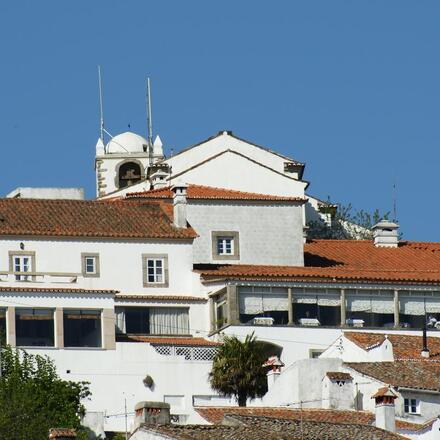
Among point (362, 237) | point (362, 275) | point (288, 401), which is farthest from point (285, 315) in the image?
point (362, 237)

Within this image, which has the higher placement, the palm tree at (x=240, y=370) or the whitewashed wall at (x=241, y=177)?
the whitewashed wall at (x=241, y=177)

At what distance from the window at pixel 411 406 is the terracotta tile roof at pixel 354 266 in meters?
20.0

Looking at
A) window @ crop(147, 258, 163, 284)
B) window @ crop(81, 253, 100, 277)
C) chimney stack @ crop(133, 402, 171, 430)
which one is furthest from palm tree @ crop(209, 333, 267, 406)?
chimney stack @ crop(133, 402, 171, 430)

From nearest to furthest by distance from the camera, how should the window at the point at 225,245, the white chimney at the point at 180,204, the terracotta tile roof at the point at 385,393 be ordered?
the terracotta tile roof at the point at 385,393, the white chimney at the point at 180,204, the window at the point at 225,245

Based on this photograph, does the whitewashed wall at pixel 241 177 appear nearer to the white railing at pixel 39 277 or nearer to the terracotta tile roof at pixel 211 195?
the terracotta tile roof at pixel 211 195

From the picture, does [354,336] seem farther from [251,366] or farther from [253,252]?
[253,252]

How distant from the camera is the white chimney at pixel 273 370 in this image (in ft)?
327

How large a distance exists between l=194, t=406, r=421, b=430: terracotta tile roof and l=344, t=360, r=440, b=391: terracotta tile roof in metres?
3.66

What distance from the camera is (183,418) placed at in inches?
3957

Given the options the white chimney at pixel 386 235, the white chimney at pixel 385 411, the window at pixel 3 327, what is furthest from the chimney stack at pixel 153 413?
the white chimney at pixel 386 235

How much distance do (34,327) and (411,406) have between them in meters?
19.7

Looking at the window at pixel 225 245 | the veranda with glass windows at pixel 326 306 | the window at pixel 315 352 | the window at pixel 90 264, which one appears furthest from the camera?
the window at pixel 225 245

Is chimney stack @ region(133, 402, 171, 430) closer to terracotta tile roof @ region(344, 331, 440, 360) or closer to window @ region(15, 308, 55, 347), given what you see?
terracotta tile roof @ region(344, 331, 440, 360)

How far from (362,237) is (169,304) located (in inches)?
1208
